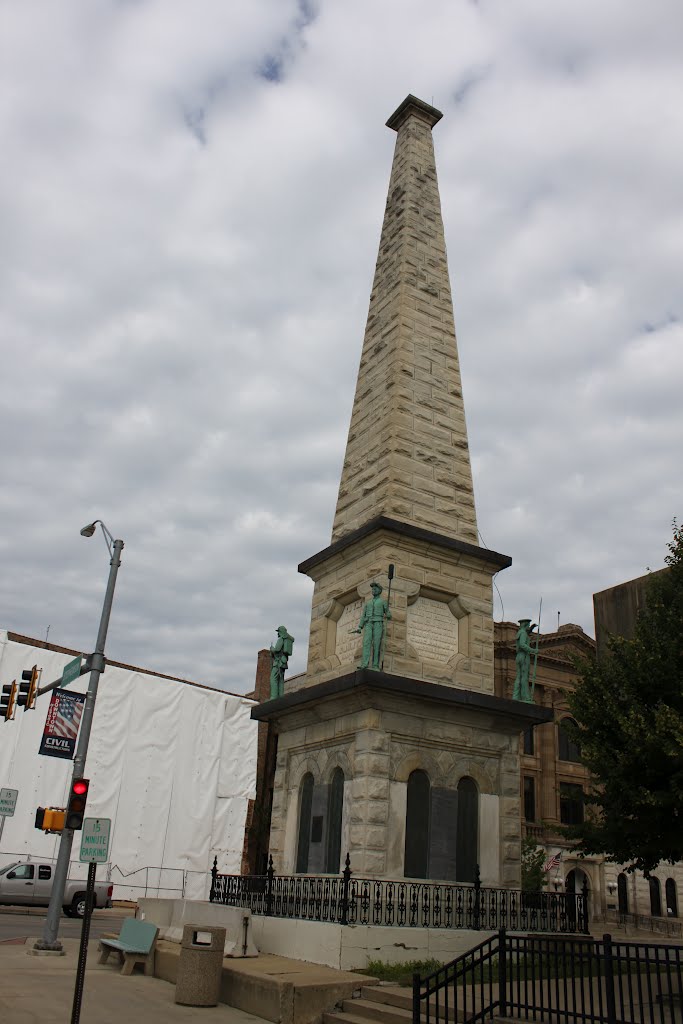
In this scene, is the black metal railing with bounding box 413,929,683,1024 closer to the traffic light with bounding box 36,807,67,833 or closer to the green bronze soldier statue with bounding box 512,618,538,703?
the green bronze soldier statue with bounding box 512,618,538,703

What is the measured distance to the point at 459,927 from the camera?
13.4 m

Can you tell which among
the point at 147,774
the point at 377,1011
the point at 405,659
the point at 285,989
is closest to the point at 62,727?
the point at 405,659

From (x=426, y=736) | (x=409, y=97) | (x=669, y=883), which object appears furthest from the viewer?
(x=669, y=883)

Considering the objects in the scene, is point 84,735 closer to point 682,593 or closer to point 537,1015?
point 537,1015

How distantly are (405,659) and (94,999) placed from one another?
7305mm

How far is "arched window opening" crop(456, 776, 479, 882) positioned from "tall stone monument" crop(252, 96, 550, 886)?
3 centimetres

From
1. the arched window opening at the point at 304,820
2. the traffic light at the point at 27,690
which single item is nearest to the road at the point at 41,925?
the traffic light at the point at 27,690

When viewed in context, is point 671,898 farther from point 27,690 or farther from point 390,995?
point 390,995

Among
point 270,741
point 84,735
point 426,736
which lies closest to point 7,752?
point 270,741

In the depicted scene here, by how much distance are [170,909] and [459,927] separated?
520 cm

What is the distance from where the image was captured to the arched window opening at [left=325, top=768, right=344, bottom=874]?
1456 cm

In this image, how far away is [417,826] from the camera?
14.3 meters

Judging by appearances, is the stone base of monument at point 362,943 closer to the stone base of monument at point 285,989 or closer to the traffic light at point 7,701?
the stone base of monument at point 285,989

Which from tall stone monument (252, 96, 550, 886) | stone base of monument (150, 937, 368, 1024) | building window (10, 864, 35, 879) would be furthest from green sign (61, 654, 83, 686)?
building window (10, 864, 35, 879)
